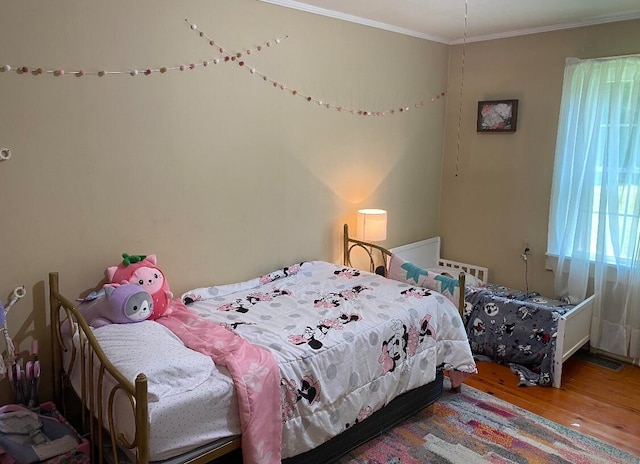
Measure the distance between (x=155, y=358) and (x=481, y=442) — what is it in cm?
177

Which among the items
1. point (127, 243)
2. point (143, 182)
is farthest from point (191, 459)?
point (143, 182)

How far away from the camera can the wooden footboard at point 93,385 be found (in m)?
1.58

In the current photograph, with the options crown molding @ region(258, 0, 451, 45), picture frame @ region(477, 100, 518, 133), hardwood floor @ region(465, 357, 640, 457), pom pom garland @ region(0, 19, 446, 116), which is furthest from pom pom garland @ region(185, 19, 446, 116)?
hardwood floor @ region(465, 357, 640, 457)

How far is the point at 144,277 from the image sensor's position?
2402mm

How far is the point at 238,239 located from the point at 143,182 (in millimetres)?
698

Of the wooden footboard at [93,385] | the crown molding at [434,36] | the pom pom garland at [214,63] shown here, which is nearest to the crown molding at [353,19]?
the crown molding at [434,36]

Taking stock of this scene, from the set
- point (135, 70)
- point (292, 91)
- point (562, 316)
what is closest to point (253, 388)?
point (135, 70)

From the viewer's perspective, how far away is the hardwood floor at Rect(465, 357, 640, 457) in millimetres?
2775

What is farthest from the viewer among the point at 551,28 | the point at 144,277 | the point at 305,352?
the point at 551,28

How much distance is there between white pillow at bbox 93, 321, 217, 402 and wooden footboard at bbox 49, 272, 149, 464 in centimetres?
7

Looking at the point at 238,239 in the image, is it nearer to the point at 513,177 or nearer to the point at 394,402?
the point at 394,402

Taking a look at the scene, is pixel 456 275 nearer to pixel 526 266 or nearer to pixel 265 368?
pixel 526 266

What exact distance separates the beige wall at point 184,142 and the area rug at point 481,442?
1285 mm

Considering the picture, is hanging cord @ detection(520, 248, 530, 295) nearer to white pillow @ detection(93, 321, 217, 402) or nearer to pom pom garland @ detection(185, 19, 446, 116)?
pom pom garland @ detection(185, 19, 446, 116)
